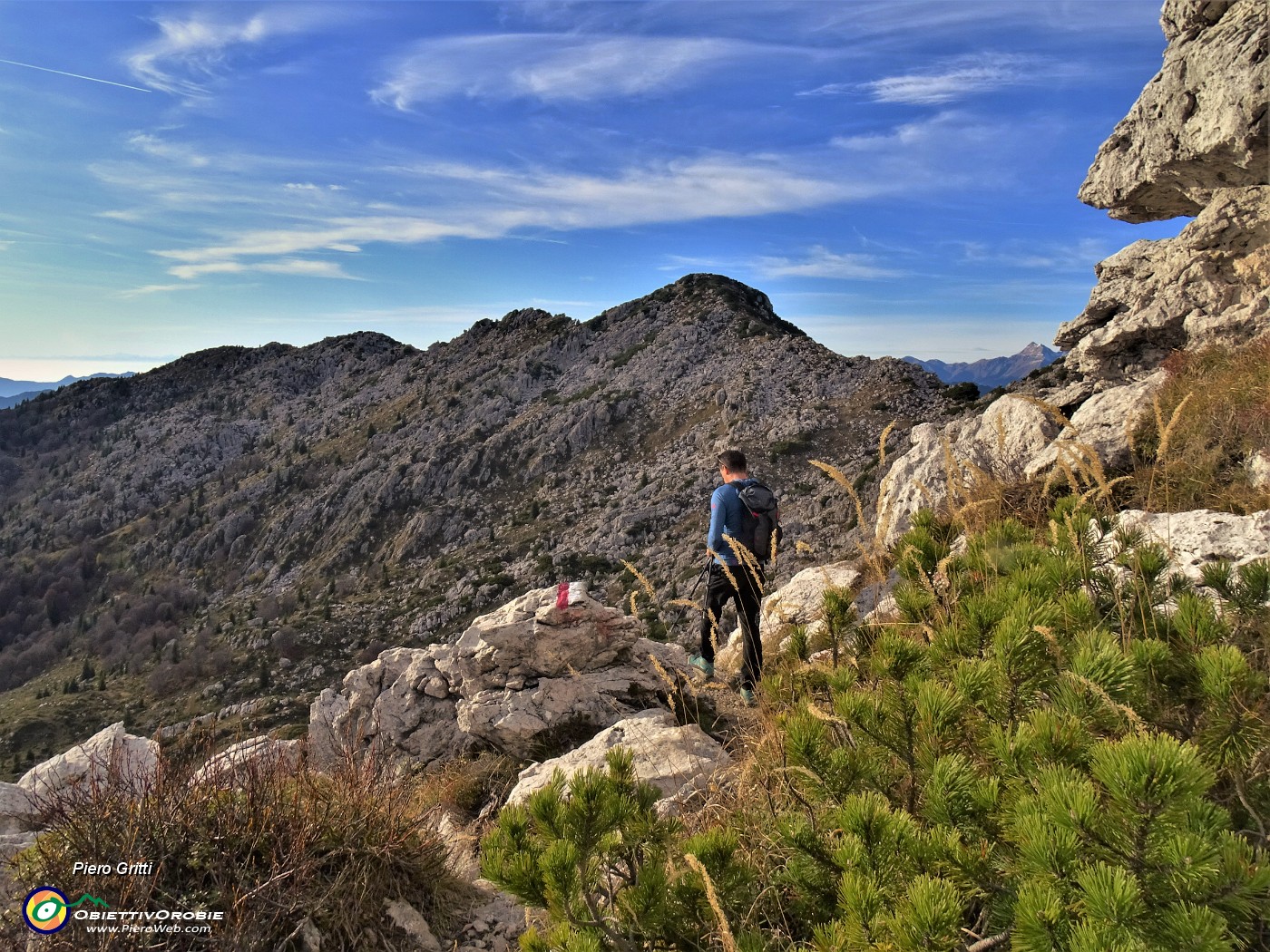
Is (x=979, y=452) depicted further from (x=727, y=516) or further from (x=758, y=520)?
(x=727, y=516)

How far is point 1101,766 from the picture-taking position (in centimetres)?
157

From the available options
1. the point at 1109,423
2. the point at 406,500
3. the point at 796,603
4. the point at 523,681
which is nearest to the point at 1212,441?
the point at 1109,423

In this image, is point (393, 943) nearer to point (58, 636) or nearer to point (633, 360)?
point (633, 360)

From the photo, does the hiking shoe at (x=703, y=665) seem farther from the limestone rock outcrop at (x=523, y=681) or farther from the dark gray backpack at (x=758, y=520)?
the dark gray backpack at (x=758, y=520)

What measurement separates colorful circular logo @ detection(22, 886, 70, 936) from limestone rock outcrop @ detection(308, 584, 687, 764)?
4.23 meters

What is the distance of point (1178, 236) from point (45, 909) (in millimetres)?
15444

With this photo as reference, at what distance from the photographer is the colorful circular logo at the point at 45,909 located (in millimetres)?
2684

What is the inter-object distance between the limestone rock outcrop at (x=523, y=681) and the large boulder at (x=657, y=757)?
106 centimetres

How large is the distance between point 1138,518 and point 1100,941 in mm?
3672

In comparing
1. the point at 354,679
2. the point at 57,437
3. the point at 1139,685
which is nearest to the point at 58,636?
the point at 57,437

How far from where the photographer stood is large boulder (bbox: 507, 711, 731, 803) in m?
4.53

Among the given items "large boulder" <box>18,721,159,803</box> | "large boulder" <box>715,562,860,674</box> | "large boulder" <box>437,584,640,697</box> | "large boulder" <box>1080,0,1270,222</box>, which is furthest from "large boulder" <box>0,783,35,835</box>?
"large boulder" <box>1080,0,1270,222</box>

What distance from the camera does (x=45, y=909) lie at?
9.05 feet

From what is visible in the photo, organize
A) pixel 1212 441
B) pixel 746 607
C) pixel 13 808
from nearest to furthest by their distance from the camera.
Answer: pixel 13 808 < pixel 1212 441 < pixel 746 607
